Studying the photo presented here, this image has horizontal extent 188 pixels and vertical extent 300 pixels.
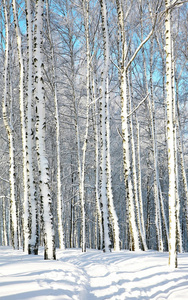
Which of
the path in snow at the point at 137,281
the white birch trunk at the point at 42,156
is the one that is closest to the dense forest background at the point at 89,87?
the white birch trunk at the point at 42,156

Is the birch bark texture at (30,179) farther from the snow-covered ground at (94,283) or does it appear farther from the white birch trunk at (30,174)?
the snow-covered ground at (94,283)

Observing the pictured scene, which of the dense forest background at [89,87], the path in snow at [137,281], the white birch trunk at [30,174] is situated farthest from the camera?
the white birch trunk at [30,174]

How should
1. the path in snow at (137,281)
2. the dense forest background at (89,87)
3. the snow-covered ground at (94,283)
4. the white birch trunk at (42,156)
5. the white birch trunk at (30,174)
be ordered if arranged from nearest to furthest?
the snow-covered ground at (94,283)
the path in snow at (137,281)
the white birch trunk at (42,156)
the dense forest background at (89,87)
the white birch trunk at (30,174)

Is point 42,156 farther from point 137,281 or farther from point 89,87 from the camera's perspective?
point 89,87

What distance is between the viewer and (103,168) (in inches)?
385

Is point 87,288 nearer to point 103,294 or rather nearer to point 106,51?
point 103,294

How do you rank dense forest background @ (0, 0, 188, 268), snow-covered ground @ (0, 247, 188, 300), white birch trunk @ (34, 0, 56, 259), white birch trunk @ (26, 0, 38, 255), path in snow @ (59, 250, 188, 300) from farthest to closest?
white birch trunk @ (26, 0, 38, 255)
dense forest background @ (0, 0, 188, 268)
white birch trunk @ (34, 0, 56, 259)
path in snow @ (59, 250, 188, 300)
snow-covered ground @ (0, 247, 188, 300)

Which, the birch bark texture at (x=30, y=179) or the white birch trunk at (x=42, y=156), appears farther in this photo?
the birch bark texture at (x=30, y=179)

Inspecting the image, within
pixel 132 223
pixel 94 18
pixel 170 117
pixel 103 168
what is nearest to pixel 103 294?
pixel 170 117

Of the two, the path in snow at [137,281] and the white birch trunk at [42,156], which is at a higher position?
the white birch trunk at [42,156]

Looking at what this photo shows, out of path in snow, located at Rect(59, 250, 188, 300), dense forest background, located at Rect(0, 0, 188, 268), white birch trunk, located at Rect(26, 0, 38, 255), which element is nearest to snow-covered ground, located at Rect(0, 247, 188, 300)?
path in snow, located at Rect(59, 250, 188, 300)

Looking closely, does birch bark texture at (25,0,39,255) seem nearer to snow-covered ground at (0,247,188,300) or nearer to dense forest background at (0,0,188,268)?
dense forest background at (0,0,188,268)

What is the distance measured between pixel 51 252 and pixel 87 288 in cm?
246

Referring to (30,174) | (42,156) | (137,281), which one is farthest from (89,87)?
(137,281)
